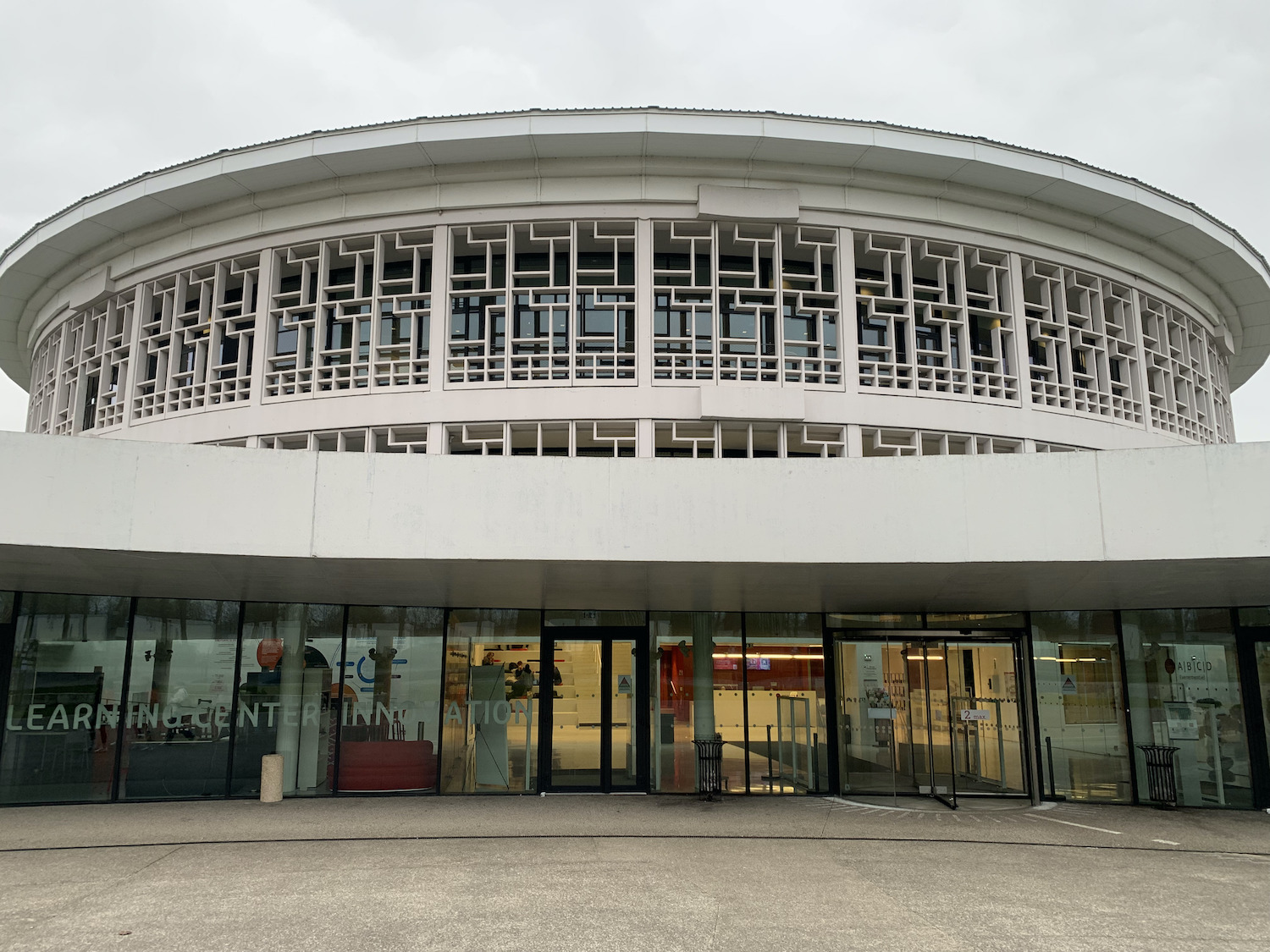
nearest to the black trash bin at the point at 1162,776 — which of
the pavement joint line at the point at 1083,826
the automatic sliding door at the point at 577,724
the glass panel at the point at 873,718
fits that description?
the pavement joint line at the point at 1083,826

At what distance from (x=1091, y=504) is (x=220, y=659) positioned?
1170 centimetres

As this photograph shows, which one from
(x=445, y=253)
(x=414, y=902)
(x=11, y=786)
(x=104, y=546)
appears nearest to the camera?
(x=414, y=902)

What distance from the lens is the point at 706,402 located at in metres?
16.4

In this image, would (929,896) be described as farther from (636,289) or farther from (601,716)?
(636,289)

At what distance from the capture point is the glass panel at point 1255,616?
45.3ft

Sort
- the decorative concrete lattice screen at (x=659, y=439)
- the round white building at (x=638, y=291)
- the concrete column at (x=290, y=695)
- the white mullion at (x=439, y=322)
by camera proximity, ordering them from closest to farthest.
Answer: the concrete column at (x=290, y=695)
the decorative concrete lattice screen at (x=659, y=439)
the round white building at (x=638, y=291)
the white mullion at (x=439, y=322)

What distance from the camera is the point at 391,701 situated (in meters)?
14.4

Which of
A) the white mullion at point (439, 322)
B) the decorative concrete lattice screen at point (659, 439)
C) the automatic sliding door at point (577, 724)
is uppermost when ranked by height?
the white mullion at point (439, 322)

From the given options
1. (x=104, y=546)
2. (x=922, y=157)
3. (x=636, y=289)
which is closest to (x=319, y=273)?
(x=636, y=289)

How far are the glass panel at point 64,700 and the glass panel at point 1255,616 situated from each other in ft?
52.5

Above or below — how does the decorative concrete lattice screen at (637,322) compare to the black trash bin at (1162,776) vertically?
above

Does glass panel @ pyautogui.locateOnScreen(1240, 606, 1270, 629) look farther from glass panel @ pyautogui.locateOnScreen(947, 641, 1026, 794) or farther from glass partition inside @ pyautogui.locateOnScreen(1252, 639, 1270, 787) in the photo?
glass panel @ pyautogui.locateOnScreen(947, 641, 1026, 794)

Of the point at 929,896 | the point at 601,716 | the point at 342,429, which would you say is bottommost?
the point at 929,896

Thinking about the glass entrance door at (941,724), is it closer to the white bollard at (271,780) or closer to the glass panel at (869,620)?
the glass panel at (869,620)
